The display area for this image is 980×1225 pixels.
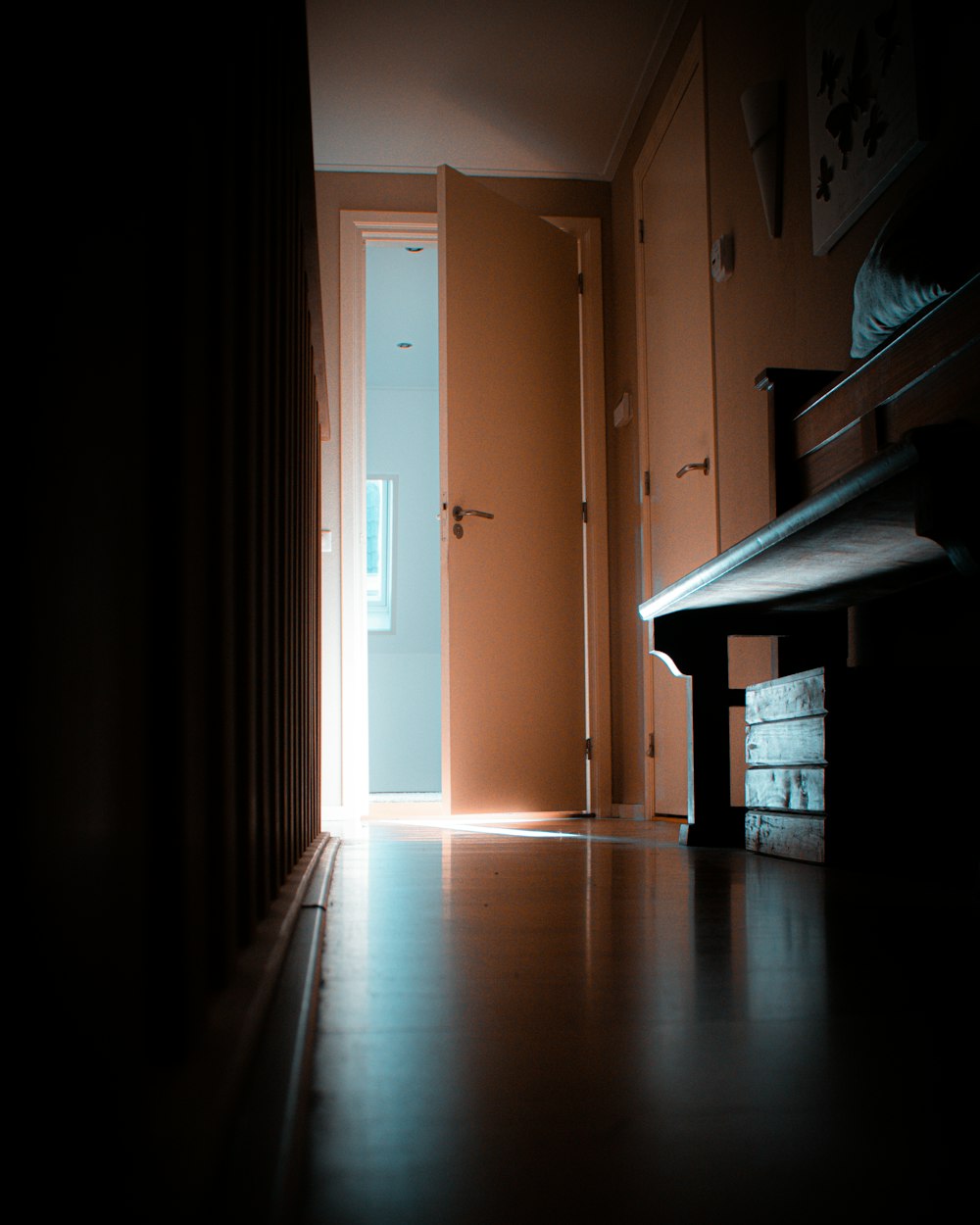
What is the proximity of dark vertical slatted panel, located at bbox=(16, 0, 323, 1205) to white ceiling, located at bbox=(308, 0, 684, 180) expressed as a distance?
3.61 m

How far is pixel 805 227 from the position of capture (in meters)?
2.63

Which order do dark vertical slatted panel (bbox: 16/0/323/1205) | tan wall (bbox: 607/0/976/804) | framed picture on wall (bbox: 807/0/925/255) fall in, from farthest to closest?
tan wall (bbox: 607/0/976/804)
framed picture on wall (bbox: 807/0/925/255)
dark vertical slatted panel (bbox: 16/0/323/1205)

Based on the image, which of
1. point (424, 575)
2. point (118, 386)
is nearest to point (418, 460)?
point (424, 575)

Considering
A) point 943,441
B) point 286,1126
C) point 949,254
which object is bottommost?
point 286,1126

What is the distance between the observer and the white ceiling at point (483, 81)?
3748mm

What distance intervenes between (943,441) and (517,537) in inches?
136

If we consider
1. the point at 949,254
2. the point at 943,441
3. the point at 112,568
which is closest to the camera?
the point at 112,568

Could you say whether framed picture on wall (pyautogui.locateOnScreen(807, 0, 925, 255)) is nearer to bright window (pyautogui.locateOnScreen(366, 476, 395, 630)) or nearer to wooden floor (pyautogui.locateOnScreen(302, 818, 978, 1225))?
wooden floor (pyautogui.locateOnScreen(302, 818, 978, 1225))

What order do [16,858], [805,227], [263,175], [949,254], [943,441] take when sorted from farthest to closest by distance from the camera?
1. [805,227]
2. [949,254]
3. [943,441]
4. [263,175]
5. [16,858]

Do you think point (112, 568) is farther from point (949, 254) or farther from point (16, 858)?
point (949, 254)

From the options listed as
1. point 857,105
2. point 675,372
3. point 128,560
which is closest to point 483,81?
point 675,372

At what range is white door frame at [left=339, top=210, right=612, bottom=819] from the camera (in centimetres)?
449

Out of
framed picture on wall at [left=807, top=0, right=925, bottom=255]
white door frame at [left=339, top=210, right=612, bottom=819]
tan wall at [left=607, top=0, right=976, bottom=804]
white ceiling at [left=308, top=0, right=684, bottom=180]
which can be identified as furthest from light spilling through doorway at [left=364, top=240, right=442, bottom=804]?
framed picture on wall at [left=807, top=0, right=925, bottom=255]

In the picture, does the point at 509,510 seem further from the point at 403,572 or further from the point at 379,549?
the point at 379,549
